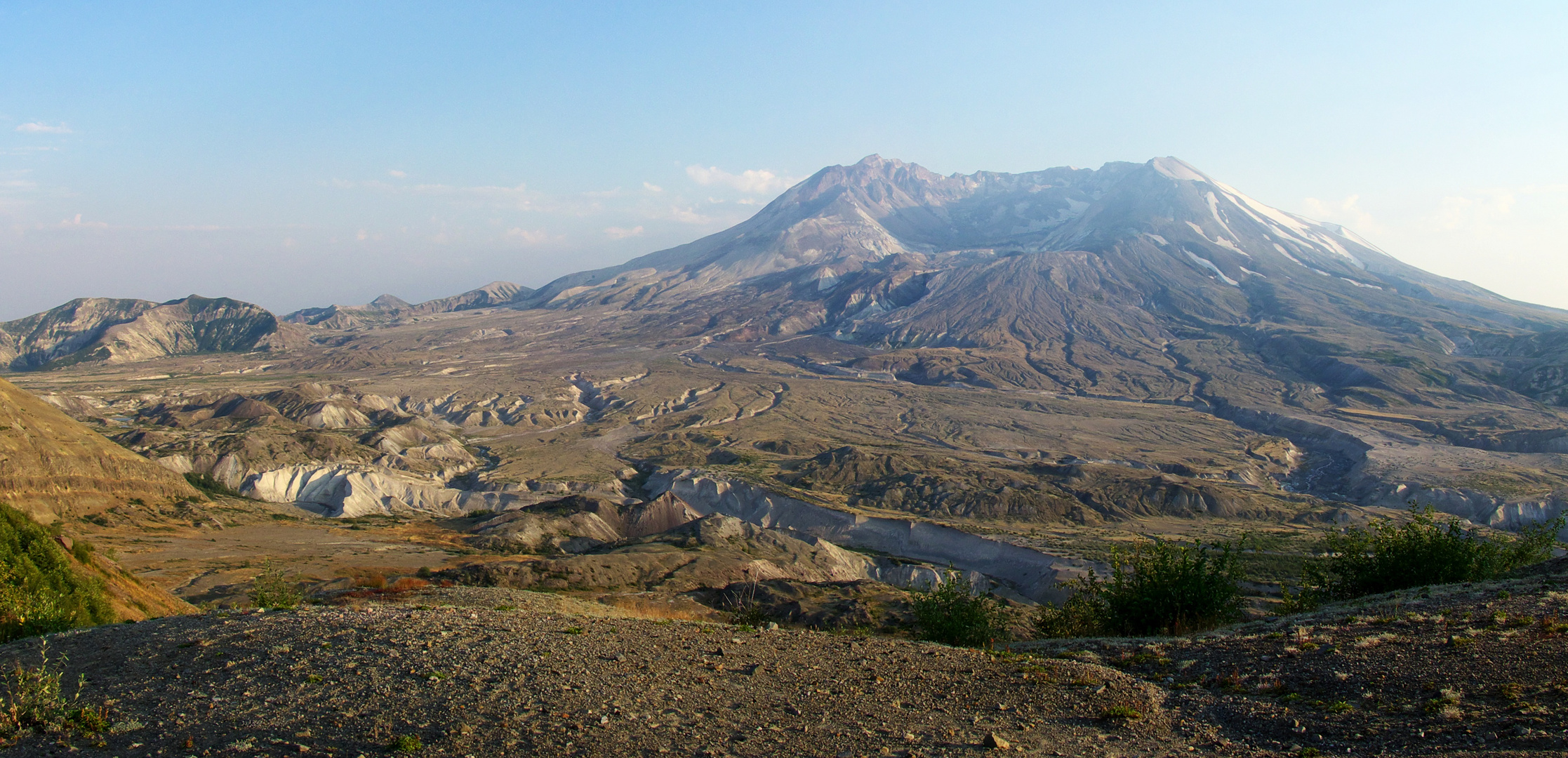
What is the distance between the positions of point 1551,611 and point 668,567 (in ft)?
96.4

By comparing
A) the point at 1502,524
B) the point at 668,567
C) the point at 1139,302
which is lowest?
the point at 1502,524

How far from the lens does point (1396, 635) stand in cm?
1078

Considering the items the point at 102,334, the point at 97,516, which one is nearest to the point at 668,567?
the point at 97,516

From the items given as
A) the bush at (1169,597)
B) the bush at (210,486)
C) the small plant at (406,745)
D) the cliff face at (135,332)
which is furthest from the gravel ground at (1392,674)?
the cliff face at (135,332)

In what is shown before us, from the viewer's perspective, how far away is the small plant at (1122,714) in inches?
354

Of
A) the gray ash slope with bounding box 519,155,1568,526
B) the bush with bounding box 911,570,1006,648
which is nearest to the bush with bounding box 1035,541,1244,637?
the bush with bounding box 911,570,1006,648

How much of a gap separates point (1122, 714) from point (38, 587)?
18.2m

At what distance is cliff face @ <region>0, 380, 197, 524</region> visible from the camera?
126 feet

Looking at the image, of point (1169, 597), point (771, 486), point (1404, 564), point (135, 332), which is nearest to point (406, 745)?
point (1169, 597)

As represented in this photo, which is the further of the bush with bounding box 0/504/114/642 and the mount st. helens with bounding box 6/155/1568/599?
the mount st. helens with bounding box 6/155/1568/599

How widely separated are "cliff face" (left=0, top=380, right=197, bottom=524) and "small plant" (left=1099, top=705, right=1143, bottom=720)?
45635 mm

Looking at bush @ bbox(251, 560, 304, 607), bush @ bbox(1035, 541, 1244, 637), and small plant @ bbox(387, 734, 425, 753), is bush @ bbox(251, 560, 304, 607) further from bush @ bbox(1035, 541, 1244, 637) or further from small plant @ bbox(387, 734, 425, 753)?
bush @ bbox(1035, 541, 1244, 637)

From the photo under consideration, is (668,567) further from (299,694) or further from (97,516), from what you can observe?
(97,516)

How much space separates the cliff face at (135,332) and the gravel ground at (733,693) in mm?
186048
